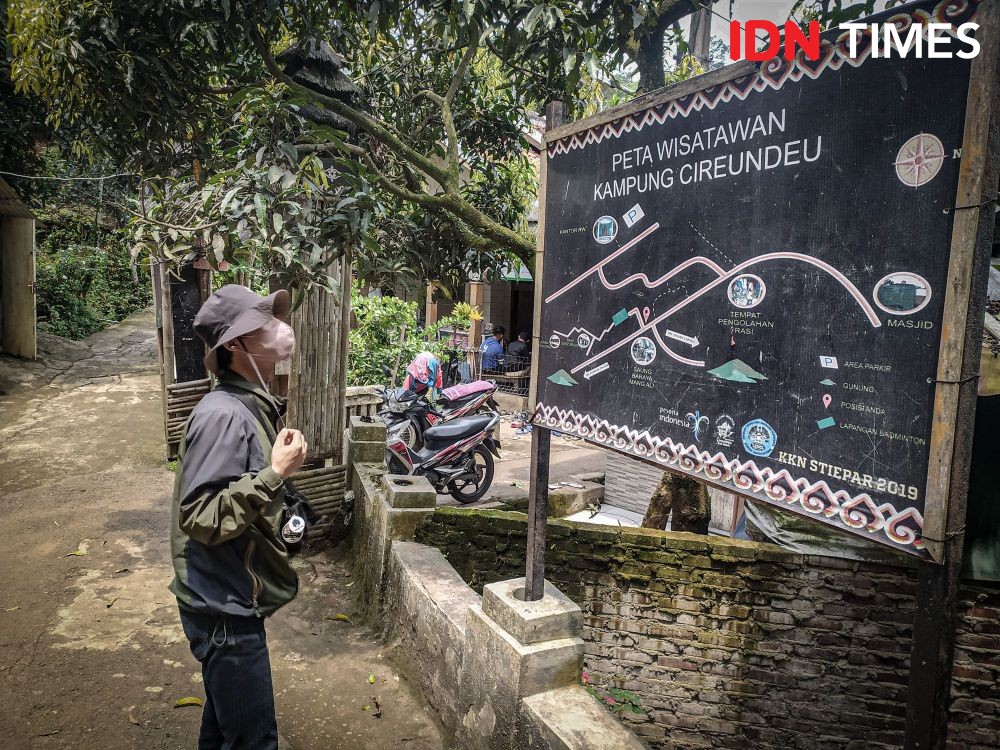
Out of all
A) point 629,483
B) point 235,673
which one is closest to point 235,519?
point 235,673

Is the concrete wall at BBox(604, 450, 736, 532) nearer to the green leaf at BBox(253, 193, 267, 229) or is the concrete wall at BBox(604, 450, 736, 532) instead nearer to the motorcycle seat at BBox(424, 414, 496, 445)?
the motorcycle seat at BBox(424, 414, 496, 445)

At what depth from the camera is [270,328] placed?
7.55ft

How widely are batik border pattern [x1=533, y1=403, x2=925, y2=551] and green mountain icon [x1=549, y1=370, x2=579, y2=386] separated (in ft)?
0.41

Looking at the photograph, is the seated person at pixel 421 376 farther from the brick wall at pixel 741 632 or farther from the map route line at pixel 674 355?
the map route line at pixel 674 355

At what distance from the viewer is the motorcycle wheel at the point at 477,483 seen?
7218 millimetres

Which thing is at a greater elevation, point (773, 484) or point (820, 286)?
point (820, 286)

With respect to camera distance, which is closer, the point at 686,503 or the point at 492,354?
the point at 686,503

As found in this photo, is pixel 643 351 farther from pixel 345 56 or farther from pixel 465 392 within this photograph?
pixel 465 392

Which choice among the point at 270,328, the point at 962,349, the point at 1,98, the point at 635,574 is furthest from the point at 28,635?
the point at 1,98

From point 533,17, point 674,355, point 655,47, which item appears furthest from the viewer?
point 655,47

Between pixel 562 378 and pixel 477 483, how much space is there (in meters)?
4.90

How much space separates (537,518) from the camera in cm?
270

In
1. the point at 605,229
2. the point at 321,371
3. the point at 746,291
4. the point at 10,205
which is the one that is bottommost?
the point at 321,371

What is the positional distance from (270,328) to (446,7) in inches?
89.7
